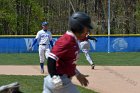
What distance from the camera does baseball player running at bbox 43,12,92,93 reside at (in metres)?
5.35

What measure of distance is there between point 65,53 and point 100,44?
80.8 ft

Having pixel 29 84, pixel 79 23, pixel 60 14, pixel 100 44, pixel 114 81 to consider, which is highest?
pixel 79 23

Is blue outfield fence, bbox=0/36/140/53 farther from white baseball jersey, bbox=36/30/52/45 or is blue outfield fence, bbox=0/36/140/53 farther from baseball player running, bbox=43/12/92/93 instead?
baseball player running, bbox=43/12/92/93

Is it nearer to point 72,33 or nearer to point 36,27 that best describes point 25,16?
point 36,27

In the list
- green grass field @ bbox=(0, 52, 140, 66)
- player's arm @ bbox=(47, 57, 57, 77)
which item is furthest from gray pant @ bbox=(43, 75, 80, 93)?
green grass field @ bbox=(0, 52, 140, 66)

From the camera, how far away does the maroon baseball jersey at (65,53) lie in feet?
17.6

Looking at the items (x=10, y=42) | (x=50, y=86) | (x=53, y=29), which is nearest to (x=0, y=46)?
(x=10, y=42)

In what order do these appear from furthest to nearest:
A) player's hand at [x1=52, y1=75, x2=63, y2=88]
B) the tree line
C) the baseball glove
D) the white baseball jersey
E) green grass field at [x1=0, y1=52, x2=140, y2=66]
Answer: the tree line < green grass field at [x1=0, y1=52, x2=140, y2=66] < the white baseball jersey < player's hand at [x1=52, y1=75, x2=63, y2=88] < the baseball glove

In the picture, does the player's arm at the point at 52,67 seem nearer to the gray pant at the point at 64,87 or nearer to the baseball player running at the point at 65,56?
the baseball player running at the point at 65,56

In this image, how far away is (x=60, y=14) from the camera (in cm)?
5009

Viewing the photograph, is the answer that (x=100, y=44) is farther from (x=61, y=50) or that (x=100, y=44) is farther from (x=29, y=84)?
(x=61, y=50)

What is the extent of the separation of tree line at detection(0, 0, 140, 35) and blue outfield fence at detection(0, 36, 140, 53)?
1440 centimetres

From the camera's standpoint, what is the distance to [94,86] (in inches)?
468

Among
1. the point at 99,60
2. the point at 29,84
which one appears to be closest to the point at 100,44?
the point at 99,60
